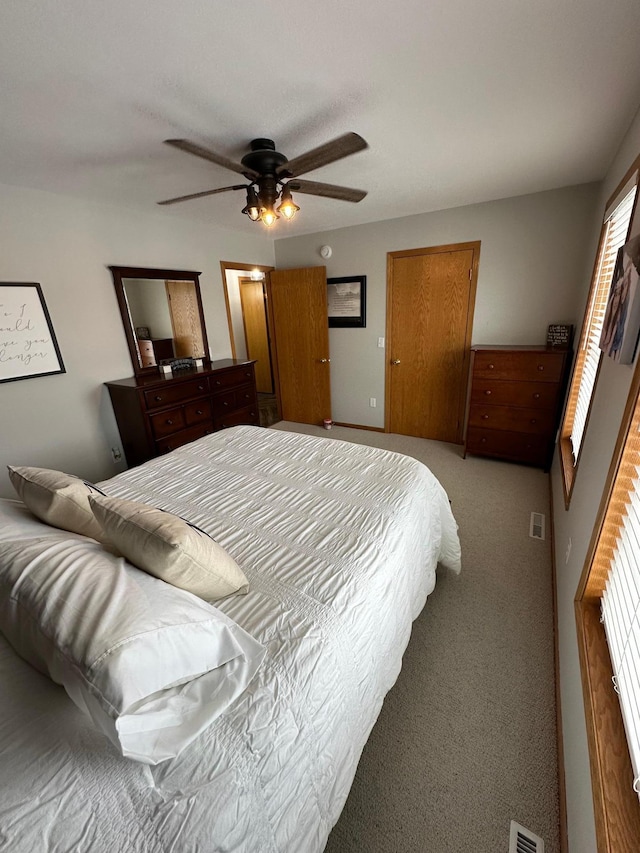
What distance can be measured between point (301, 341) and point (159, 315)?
168 cm

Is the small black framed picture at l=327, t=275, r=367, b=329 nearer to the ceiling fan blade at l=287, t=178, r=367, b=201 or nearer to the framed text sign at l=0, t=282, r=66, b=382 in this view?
the ceiling fan blade at l=287, t=178, r=367, b=201

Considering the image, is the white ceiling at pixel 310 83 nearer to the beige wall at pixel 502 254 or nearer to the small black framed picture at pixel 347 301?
the beige wall at pixel 502 254

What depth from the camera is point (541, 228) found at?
2957 millimetres

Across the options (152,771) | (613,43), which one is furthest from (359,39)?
(152,771)

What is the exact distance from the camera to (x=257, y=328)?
19.2 ft

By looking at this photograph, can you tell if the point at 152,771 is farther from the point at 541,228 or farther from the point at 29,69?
the point at 541,228

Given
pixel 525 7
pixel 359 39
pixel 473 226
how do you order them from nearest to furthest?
pixel 525 7 < pixel 359 39 < pixel 473 226

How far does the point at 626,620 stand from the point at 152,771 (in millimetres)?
1173

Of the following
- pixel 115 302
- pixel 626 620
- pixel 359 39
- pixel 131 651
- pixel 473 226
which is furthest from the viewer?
pixel 473 226

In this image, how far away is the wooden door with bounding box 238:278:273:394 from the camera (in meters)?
5.62

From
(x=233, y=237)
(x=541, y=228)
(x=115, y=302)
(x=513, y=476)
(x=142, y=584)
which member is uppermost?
(x=233, y=237)

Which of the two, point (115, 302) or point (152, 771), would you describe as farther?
point (115, 302)

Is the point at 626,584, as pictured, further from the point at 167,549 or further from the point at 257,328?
the point at 257,328

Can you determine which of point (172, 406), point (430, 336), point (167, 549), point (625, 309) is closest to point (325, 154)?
point (625, 309)
